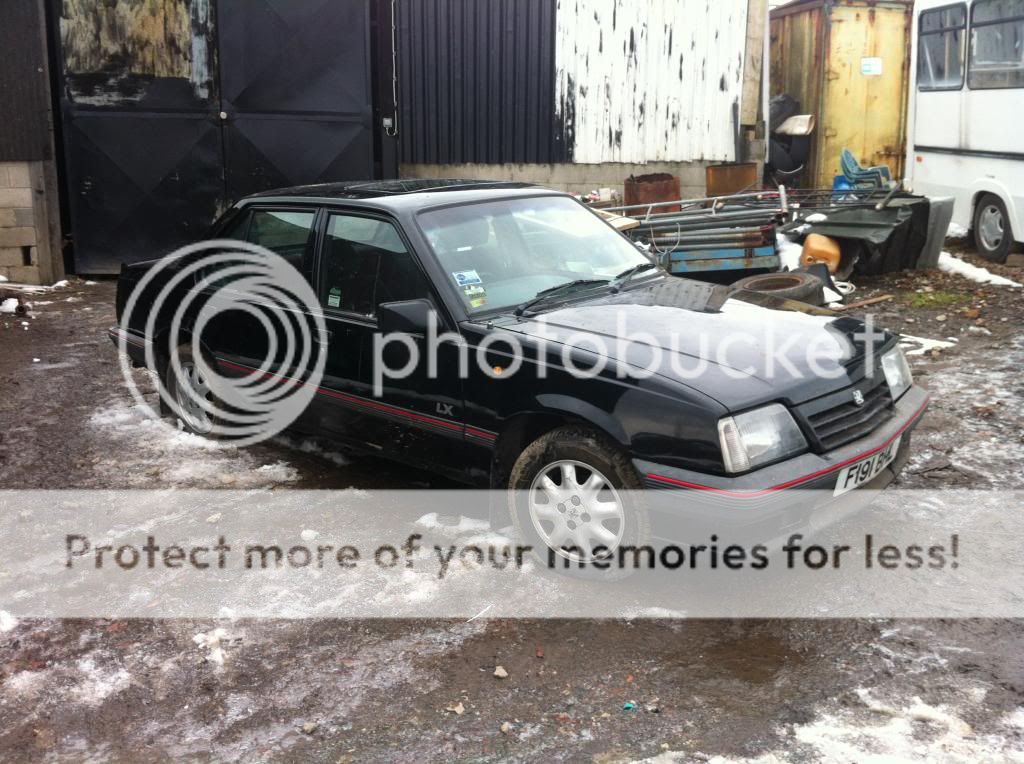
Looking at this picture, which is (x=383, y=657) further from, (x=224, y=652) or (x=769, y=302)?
(x=769, y=302)

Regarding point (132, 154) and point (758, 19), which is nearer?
point (132, 154)

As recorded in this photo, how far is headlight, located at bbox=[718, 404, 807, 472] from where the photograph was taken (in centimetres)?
354

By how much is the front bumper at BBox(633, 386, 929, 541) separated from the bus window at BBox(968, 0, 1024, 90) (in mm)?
8770

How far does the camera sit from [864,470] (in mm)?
3881

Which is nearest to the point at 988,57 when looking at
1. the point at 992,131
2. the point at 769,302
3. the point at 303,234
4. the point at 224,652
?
the point at 992,131

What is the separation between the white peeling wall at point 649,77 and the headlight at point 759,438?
9.93m

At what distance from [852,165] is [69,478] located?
11.0 meters

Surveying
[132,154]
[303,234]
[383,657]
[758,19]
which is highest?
[758,19]

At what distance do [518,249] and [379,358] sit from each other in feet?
2.80

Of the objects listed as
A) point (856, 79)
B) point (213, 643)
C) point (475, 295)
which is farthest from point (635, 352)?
point (856, 79)

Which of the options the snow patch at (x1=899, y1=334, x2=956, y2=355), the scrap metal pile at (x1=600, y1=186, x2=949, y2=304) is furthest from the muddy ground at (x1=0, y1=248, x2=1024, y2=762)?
the scrap metal pile at (x1=600, y1=186, x2=949, y2=304)

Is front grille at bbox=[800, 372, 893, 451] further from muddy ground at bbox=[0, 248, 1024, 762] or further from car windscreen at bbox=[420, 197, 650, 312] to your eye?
car windscreen at bbox=[420, 197, 650, 312]

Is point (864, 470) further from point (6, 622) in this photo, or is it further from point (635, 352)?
point (6, 622)

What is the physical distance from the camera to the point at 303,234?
506 cm
